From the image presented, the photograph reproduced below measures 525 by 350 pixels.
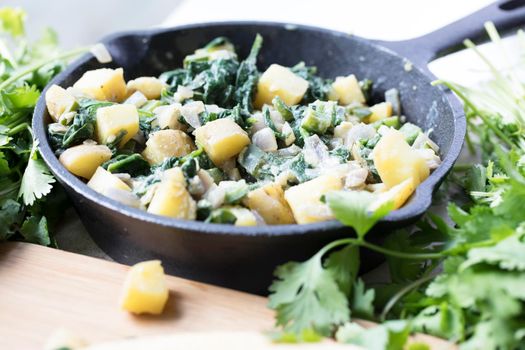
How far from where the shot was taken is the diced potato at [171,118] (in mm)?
2098

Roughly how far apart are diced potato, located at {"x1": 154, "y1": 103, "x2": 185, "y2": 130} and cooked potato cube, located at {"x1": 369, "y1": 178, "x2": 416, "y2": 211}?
0.72 metres

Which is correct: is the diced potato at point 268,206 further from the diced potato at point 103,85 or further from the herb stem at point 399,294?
the diced potato at point 103,85

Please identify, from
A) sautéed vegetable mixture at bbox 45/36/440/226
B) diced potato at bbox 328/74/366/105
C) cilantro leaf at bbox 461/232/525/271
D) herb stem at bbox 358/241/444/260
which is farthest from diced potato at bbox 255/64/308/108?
cilantro leaf at bbox 461/232/525/271

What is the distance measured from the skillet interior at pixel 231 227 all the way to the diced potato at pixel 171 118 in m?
0.37

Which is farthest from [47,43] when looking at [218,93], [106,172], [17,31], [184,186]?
[184,186]

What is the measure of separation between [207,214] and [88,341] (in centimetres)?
45

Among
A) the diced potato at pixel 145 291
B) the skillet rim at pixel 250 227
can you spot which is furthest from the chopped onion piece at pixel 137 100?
the diced potato at pixel 145 291

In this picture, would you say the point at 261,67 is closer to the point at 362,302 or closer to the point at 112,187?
the point at 112,187

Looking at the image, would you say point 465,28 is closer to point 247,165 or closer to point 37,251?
point 247,165

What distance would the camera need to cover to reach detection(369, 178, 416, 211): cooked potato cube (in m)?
1.75

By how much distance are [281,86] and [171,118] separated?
0.45m

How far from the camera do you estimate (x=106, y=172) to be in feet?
6.29

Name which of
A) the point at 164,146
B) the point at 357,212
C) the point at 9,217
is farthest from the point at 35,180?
the point at 357,212

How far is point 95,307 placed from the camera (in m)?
1.66
